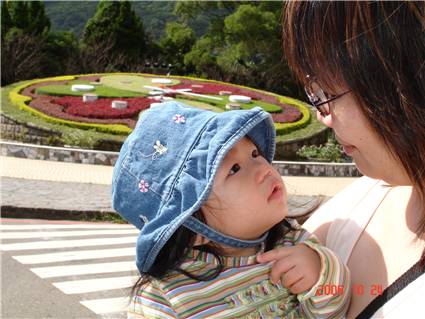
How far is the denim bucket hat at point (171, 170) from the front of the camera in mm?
1903

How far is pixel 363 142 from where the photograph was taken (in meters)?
1.73

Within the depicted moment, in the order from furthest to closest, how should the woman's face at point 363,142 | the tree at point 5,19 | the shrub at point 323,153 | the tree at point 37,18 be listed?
the tree at point 37,18
the tree at point 5,19
the shrub at point 323,153
the woman's face at point 363,142

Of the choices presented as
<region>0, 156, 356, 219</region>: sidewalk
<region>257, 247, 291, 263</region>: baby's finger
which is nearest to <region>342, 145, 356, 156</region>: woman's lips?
<region>257, 247, 291, 263</region>: baby's finger

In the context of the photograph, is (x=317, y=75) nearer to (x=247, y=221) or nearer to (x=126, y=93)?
(x=247, y=221)

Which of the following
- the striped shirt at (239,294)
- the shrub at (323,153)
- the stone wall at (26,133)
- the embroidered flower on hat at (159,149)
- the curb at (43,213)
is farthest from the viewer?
the shrub at (323,153)

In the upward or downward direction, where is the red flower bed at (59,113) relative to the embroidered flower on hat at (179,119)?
downward

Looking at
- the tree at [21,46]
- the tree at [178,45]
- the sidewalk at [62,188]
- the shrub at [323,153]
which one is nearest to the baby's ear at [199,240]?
the sidewalk at [62,188]

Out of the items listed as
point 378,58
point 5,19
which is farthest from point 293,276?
point 5,19

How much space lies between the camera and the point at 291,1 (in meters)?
1.74

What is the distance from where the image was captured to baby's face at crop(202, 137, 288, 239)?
1962 mm


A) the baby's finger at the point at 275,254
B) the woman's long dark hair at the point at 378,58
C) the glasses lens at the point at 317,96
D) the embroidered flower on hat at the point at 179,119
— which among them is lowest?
the baby's finger at the point at 275,254

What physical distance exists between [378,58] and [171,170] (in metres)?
0.70

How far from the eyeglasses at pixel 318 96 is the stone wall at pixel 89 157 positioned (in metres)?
10.6

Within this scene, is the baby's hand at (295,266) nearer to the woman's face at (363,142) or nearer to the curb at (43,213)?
the woman's face at (363,142)
